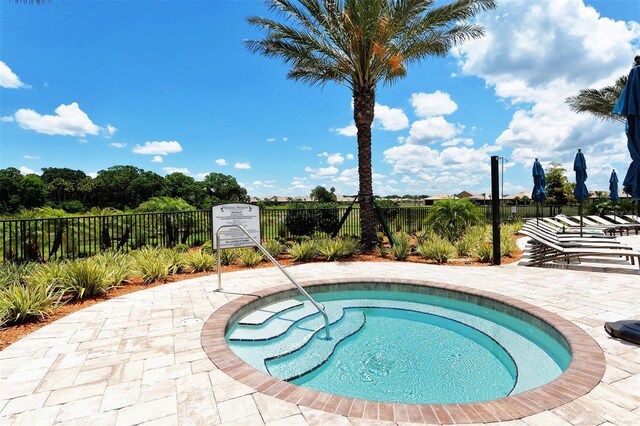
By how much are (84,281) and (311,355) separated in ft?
14.0

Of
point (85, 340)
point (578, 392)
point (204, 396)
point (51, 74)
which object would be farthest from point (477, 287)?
point (51, 74)

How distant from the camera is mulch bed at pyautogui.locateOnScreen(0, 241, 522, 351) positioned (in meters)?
4.12

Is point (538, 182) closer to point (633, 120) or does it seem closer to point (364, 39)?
point (364, 39)

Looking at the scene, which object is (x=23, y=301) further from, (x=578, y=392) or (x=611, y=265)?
(x=611, y=265)

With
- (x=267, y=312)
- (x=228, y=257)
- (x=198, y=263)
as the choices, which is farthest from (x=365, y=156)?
(x=267, y=312)

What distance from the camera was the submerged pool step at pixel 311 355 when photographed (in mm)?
3592

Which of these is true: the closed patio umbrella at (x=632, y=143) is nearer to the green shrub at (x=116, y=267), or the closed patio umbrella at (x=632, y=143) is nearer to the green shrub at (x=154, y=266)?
the green shrub at (x=154, y=266)

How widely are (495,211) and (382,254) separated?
321 cm

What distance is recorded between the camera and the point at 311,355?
13.1 ft

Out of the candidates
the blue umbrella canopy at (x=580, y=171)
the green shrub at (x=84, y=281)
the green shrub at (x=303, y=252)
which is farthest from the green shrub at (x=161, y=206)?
the blue umbrella canopy at (x=580, y=171)

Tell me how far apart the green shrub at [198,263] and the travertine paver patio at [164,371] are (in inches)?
74.4

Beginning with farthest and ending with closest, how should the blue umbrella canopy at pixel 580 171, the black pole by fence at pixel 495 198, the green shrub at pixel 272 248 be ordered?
the blue umbrella canopy at pixel 580 171
the green shrub at pixel 272 248
the black pole by fence at pixel 495 198

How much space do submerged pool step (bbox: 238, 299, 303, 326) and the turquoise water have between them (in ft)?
0.23

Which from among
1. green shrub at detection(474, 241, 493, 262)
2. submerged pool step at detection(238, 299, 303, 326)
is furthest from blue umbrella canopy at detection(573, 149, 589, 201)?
submerged pool step at detection(238, 299, 303, 326)
